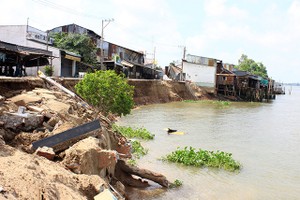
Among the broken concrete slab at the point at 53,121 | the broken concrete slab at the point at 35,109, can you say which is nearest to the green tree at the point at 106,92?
the broken concrete slab at the point at 35,109

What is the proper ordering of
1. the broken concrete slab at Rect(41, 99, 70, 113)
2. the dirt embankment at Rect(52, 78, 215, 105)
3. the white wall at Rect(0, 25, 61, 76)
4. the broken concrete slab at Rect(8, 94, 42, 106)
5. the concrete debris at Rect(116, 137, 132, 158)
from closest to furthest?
1. the broken concrete slab at Rect(8, 94, 42, 106)
2. the broken concrete slab at Rect(41, 99, 70, 113)
3. the concrete debris at Rect(116, 137, 132, 158)
4. the white wall at Rect(0, 25, 61, 76)
5. the dirt embankment at Rect(52, 78, 215, 105)

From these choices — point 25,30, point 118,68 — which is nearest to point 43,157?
point 25,30

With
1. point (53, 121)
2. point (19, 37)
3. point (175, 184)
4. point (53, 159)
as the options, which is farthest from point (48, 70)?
point (53, 159)

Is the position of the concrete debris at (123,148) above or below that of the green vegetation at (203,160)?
above

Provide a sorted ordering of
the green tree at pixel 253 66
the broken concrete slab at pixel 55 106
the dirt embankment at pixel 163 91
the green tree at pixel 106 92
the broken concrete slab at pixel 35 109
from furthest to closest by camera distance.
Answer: the green tree at pixel 253 66 < the dirt embankment at pixel 163 91 < the green tree at pixel 106 92 < the broken concrete slab at pixel 55 106 < the broken concrete slab at pixel 35 109

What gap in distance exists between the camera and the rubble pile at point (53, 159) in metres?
5.65

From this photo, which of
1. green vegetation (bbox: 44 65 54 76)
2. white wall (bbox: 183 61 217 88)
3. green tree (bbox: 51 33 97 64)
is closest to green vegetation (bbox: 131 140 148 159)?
green vegetation (bbox: 44 65 54 76)

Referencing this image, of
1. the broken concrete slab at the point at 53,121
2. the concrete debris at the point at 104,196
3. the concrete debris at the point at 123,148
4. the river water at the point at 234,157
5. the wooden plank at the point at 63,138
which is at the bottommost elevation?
the river water at the point at 234,157

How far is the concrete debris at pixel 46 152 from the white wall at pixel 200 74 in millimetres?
51120

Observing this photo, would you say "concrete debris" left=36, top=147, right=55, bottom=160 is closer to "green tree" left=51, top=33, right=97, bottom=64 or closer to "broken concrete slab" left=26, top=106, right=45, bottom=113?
"broken concrete slab" left=26, top=106, right=45, bottom=113

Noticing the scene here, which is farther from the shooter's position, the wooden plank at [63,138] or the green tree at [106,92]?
the green tree at [106,92]

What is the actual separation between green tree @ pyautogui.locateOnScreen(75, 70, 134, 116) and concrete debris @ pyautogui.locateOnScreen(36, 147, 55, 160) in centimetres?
999

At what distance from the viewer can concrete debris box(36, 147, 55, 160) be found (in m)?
7.50

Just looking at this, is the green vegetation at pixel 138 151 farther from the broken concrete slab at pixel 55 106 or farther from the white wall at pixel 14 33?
the white wall at pixel 14 33
